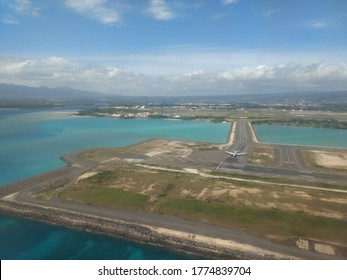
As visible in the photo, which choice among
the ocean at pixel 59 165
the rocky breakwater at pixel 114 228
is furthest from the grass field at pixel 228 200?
the ocean at pixel 59 165

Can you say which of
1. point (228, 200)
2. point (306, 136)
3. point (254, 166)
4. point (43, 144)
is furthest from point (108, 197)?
point (306, 136)

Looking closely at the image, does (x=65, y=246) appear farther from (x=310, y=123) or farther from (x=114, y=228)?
(x=310, y=123)

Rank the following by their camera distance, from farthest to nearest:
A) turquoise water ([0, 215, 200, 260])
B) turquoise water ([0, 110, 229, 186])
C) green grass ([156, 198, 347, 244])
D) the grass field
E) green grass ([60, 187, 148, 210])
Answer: turquoise water ([0, 110, 229, 186]) → green grass ([60, 187, 148, 210]) → the grass field → green grass ([156, 198, 347, 244]) → turquoise water ([0, 215, 200, 260])

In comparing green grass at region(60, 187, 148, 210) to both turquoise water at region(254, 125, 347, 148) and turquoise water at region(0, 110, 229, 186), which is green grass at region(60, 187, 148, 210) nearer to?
turquoise water at region(0, 110, 229, 186)

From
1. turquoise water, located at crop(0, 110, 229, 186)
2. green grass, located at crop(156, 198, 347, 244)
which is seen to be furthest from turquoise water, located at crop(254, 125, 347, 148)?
green grass, located at crop(156, 198, 347, 244)

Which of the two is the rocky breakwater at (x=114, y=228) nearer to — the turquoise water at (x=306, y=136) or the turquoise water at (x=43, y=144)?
the turquoise water at (x=43, y=144)

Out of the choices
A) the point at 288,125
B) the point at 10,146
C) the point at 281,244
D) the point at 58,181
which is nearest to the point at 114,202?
the point at 58,181

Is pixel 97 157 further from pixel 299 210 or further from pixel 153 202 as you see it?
pixel 299 210
